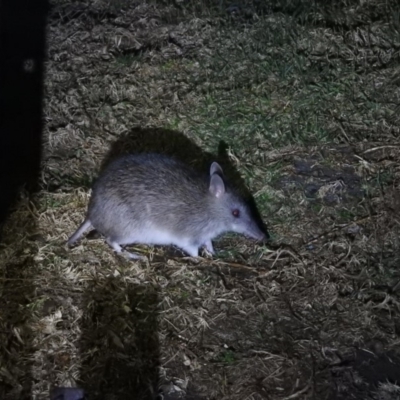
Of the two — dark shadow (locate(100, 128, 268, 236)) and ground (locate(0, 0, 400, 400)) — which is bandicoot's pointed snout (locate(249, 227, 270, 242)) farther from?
dark shadow (locate(100, 128, 268, 236))

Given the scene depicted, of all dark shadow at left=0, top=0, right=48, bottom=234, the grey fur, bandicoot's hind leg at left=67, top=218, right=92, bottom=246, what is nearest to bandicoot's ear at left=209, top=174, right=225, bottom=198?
the grey fur

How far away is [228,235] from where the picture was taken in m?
5.22

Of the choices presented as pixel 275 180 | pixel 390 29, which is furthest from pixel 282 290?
pixel 390 29

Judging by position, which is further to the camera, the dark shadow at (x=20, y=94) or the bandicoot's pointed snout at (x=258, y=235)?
the dark shadow at (x=20, y=94)

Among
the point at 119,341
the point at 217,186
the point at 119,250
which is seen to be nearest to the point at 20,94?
the point at 119,250

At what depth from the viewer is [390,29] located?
682 cm

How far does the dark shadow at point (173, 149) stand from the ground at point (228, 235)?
0.05 feet

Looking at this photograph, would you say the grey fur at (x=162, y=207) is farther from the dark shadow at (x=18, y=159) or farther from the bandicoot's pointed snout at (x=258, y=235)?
the dark shadow at (x=18, y=159)

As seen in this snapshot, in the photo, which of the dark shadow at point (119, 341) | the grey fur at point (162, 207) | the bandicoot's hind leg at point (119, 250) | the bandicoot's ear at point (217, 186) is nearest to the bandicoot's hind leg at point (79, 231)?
the grey fur at point (162, 207)

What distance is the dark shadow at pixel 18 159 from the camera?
443 cm

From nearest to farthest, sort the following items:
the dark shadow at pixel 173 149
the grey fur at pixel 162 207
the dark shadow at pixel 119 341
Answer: the dark shadow at pixel 119 341, the grey fur at pixel 162 207, the dark shadow at pixel 173 149

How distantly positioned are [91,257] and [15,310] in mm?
636

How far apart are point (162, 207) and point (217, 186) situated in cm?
39

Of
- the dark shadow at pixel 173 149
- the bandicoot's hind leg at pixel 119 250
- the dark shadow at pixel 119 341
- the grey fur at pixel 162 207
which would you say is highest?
the grey fur at pixel 162 207
